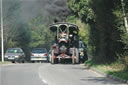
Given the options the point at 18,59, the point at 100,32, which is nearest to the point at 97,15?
the point at 100,32


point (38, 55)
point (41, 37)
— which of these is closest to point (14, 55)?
Result: point (38, 55)

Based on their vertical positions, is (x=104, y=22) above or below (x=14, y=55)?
above

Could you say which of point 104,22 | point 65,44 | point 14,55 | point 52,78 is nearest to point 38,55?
point 14,55

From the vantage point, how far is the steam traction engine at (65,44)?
115 ft

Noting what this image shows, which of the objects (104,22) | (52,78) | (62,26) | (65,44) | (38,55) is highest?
(62,26)

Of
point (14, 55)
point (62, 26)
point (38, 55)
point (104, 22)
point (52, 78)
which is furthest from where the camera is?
point (38, 55)

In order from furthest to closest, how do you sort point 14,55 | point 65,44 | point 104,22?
point 14,55, point 65,44, point 104,22

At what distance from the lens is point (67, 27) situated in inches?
1388

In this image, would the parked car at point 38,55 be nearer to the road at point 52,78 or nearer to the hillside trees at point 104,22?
the hillside trees at point 104,22

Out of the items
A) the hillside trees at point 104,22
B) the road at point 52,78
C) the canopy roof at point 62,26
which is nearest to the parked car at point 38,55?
the canopy roof at point 62,26

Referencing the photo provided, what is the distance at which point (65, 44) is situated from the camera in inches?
1411

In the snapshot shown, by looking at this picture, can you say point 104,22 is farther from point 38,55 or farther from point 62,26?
point 38,55

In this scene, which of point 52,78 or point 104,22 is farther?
point 104,22

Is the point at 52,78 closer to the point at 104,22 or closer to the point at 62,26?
the point at 104,22
